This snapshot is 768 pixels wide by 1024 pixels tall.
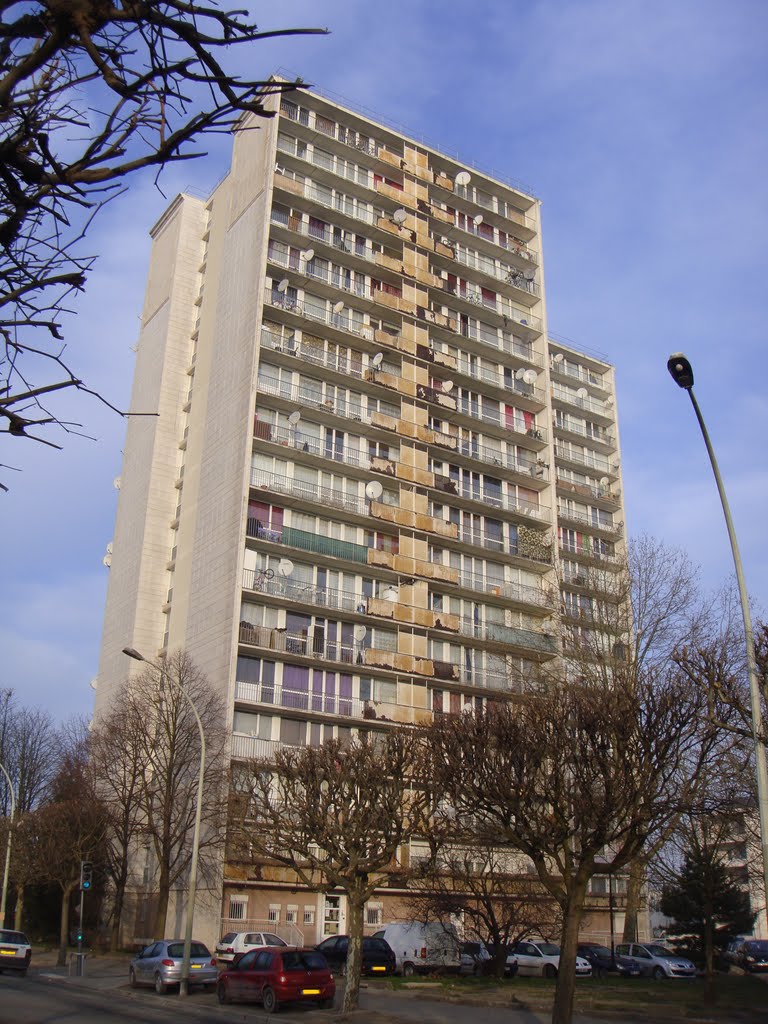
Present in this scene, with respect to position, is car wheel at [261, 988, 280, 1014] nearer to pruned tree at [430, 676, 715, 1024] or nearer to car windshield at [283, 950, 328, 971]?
car windshield at [283, 950, 328, 971]

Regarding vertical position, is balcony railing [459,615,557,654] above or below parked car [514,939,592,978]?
above

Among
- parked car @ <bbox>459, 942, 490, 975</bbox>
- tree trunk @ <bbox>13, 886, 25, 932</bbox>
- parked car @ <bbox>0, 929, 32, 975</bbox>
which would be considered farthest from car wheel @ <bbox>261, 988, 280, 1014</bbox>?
tree trunk @ <bbox>13, 886, 25, 932</bbox>

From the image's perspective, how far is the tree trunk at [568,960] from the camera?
15.5 metres

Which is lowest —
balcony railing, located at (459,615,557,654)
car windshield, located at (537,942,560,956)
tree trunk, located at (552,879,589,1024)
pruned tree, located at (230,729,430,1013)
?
car windshield, located at (537,942,560,956)

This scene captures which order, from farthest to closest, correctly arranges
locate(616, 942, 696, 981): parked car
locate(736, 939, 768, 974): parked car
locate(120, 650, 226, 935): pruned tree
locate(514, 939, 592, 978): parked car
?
1. locate(120, 650, 226, 935): pruned tree
2. locate(616, 942, 696, 981): parked car
3. locate(736, 939, 768, 974): parked car
4. locate(514, 939, 592, 978): parked car

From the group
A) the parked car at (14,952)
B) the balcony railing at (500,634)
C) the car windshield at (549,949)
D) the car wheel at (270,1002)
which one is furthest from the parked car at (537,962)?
the parked car at (14,952)

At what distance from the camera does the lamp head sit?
15.4 meters

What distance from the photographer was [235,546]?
4100 cm

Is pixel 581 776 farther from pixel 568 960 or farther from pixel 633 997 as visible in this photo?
pixel 633 997

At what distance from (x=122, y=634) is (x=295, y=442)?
47.5ft

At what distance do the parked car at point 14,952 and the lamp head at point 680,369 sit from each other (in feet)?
96.3

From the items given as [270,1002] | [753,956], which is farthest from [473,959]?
[753,956]

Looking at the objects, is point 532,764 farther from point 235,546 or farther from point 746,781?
point 235,546

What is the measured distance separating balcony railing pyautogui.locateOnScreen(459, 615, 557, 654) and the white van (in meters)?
16.6
